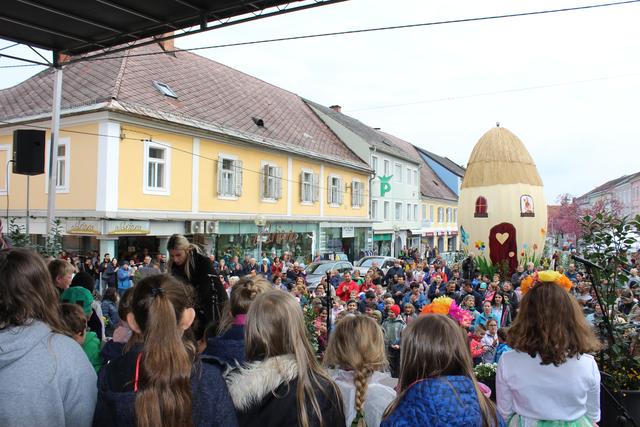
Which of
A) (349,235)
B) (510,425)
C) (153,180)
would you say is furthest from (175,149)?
(510,425)

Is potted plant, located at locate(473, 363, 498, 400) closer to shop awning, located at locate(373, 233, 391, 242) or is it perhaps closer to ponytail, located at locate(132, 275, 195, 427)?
ponytail, located at locate(132, 275, 195, 427)

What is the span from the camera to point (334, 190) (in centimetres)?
2662

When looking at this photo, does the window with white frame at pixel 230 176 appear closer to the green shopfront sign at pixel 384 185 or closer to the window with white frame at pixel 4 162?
the window with white frame at pixel 4 162

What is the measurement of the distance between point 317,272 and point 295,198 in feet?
21.8

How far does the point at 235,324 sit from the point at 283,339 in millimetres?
722

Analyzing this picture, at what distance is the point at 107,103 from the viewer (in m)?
14.8

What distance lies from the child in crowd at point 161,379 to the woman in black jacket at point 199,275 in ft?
7.00

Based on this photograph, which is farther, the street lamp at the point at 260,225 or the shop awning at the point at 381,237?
the shop awning at the point at 381,237

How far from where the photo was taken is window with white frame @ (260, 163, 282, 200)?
21250 millimetres

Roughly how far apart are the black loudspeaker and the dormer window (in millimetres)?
12667

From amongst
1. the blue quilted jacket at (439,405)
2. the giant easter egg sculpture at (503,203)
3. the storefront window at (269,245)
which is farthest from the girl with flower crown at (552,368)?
the storefront window at (269,245)

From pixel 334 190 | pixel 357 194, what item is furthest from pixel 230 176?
pixel 357 194

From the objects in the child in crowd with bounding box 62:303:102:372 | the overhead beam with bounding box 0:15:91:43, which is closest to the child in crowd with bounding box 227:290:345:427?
the child in crowd with bounding box 62:303:102:372

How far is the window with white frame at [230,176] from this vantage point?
62.6 ft
